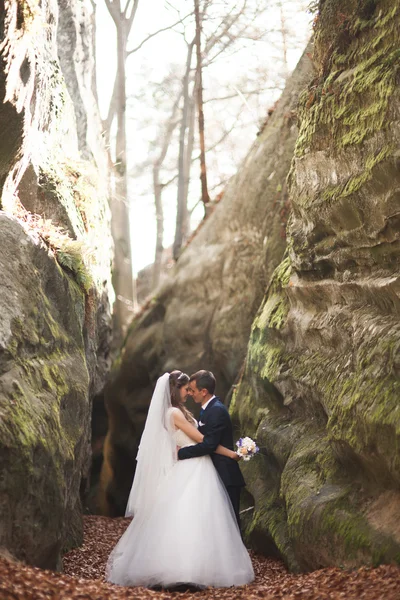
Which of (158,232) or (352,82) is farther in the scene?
(158,232)

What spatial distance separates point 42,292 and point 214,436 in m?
3.18

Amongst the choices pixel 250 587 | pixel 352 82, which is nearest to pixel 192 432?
pixel 250 587

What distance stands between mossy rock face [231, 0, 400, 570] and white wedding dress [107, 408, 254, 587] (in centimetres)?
86

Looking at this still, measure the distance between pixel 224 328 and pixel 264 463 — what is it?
20.1 ft

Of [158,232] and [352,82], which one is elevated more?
[158,232]

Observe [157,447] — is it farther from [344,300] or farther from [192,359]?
[192,359]

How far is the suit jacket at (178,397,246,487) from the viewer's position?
→ 941cm

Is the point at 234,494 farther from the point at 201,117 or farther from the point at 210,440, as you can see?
the point at 201,117

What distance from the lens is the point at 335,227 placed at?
378 inches

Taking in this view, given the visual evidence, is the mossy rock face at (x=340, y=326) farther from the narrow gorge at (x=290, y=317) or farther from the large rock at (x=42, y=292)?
the large rock at (x=42, y=292)

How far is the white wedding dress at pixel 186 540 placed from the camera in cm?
832

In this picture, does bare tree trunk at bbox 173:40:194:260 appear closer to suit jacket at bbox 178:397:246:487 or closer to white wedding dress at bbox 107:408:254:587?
suit jacket at bbox 178:397:246:487

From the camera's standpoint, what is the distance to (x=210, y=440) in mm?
9461

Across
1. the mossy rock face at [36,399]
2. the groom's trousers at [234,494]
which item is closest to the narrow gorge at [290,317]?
the mossy rock face at [36,399]
